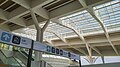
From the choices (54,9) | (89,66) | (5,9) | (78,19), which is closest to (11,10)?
(5,9)

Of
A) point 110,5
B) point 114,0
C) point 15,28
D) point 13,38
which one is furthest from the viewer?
point 15,28

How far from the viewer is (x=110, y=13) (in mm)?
14930

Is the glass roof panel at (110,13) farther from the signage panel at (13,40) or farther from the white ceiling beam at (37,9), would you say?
the signage panel at (13,40)

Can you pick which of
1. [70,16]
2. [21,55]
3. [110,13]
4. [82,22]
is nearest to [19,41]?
[21,55]

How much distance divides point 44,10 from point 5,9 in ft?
13.2

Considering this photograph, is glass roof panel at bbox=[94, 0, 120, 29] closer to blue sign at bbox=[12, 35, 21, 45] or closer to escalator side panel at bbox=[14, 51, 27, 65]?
escalator side panel at bbox=[14, 51, 27, 65]

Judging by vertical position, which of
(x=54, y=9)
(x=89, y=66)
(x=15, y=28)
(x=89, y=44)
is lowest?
(x=89, y=66)

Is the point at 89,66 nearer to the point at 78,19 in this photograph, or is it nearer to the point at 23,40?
the point at 78,19

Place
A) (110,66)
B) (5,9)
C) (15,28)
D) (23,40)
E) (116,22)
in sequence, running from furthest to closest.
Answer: (15,28) → (116,22) → (5,9) → (110,66) → (23,40)

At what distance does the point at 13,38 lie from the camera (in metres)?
5.45

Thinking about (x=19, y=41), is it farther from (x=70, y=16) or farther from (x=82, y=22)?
(x=82, y=22)

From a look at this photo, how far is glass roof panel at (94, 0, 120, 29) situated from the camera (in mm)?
13391

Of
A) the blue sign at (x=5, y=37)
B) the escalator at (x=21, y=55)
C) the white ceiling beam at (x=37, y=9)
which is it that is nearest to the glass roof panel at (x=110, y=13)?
the white ceiling beam at (x=37, y=9)

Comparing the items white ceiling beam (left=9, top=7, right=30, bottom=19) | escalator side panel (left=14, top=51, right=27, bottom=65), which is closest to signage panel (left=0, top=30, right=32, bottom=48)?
escalator side panel (left=14, top=51, right=27, bottom=65)
